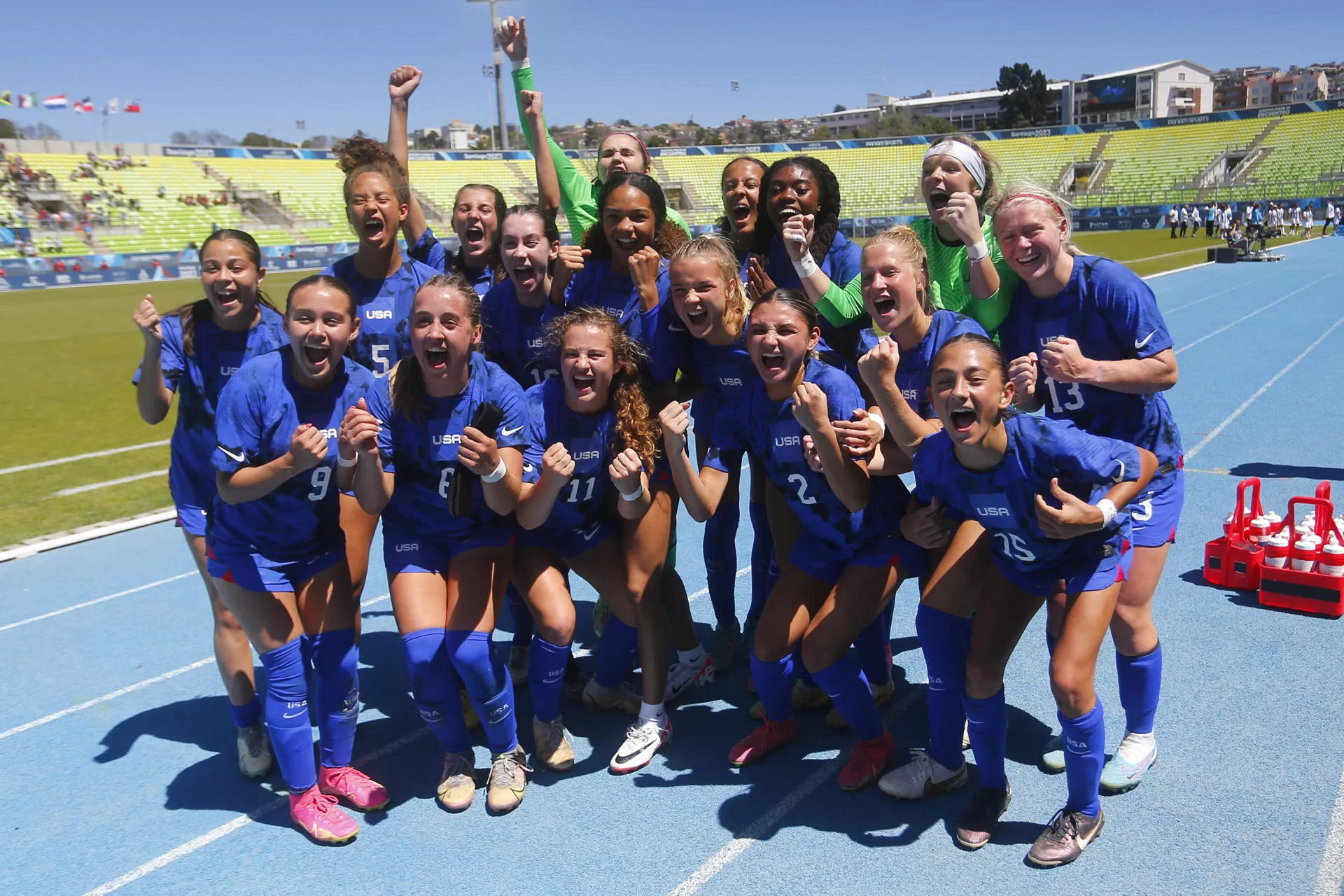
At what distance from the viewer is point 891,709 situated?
459 centimetres

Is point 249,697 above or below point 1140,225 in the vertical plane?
below

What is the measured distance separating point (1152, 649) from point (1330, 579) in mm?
2058

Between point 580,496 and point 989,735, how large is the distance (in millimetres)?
1856

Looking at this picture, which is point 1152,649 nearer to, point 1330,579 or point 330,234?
point 1330,579

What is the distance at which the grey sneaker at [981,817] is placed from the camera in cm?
348

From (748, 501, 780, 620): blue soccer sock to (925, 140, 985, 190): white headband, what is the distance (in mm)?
1898

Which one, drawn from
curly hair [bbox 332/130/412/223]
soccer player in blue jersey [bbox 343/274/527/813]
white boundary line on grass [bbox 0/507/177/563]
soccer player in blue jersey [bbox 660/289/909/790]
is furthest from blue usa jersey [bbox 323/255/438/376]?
white boundary line on grass [bbox 0/507/177/563]

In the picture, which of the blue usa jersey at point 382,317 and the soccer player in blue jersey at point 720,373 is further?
the blue usa jersey at point 382,317

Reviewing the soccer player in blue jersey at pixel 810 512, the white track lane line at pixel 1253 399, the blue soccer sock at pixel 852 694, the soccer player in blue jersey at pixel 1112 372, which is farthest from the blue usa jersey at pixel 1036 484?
the white track lane line at pixel 1253 399

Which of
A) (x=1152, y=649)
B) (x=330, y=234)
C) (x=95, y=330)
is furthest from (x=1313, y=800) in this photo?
(x=330, y=234)

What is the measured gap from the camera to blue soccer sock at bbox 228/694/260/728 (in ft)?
14.1

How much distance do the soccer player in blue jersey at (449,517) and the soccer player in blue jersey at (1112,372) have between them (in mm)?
1991

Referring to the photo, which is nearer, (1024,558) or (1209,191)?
(1024,558)

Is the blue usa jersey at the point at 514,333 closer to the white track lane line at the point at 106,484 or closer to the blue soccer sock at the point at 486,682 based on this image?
the blue soccer sock at the point at 486,682
